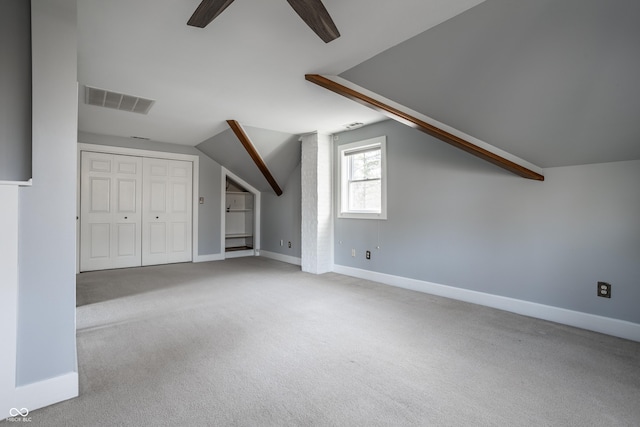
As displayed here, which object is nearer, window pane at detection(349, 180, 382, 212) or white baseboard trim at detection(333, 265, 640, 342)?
white baseboard trim at detection(333, 265, 640, 342)

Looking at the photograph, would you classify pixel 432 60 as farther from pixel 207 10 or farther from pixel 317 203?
pixel 317 203

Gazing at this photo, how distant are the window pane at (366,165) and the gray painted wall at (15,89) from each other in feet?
12.2

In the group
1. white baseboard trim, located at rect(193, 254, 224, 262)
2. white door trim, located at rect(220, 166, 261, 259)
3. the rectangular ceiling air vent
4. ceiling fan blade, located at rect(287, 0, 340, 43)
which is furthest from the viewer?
white door trim, located at rect(220, 166, 261, 259)

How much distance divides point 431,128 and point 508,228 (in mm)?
1308

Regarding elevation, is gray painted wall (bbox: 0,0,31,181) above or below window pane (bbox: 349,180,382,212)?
above

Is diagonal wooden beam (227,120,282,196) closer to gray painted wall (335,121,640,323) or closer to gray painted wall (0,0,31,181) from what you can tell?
gray painted wall (335,121,640,323)

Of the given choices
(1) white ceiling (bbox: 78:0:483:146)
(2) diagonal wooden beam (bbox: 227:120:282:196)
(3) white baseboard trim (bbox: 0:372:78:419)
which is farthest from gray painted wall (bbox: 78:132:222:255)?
(3) white baseboard trim (bbox: 0:372:78:419)

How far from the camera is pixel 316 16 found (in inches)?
66.7

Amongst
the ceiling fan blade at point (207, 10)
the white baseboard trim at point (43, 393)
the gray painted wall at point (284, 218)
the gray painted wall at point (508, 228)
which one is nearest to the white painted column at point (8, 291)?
the white baseboard trim at point (43, 393)

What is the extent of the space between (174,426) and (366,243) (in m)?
3.48

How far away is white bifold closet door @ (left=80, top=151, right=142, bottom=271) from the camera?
17.0ft

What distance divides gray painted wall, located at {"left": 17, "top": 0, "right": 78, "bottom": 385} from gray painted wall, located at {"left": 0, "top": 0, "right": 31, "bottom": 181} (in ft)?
0.35

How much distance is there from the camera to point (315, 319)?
301cm

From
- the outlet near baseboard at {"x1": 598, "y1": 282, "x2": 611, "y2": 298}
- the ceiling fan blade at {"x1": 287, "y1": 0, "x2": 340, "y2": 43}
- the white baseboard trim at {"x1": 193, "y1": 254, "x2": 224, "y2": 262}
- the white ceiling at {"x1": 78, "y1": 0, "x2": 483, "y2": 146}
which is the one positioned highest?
the white ceiling at {"x1": 78, "y1": 0, "x2": 483, "y2": 146}
